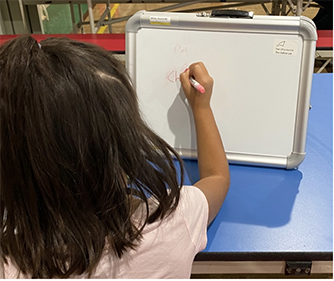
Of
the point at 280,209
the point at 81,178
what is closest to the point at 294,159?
the point at 280,209

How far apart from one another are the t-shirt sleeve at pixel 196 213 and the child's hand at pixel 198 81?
9.8 inches

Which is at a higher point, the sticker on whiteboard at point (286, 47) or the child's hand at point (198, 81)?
the sticker on whiteboard at point (286, 47)

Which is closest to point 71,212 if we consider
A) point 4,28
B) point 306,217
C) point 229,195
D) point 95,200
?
point 95,200

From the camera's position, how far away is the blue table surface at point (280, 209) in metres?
0.70

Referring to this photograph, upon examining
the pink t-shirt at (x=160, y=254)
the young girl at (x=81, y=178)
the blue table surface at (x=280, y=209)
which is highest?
the young girl at (x=81, y=178)

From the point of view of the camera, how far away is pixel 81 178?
0.54m

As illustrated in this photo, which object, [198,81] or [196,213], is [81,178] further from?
[198,81]

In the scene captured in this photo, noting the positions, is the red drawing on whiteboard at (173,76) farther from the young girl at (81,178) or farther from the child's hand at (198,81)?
the young girl at (81,178)

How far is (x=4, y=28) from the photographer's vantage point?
3.04m

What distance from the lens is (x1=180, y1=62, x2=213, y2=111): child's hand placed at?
0.84 meters

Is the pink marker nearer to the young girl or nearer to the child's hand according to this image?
the child's hand

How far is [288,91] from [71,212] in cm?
58

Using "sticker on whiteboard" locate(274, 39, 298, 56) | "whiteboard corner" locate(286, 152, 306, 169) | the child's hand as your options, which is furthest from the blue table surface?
"sticker on whiteboard" locate(274, 39, 298, 56)

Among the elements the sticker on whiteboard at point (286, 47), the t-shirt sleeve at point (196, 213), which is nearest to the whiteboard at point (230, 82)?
the sticker on whiteboard at point (286, 47)
